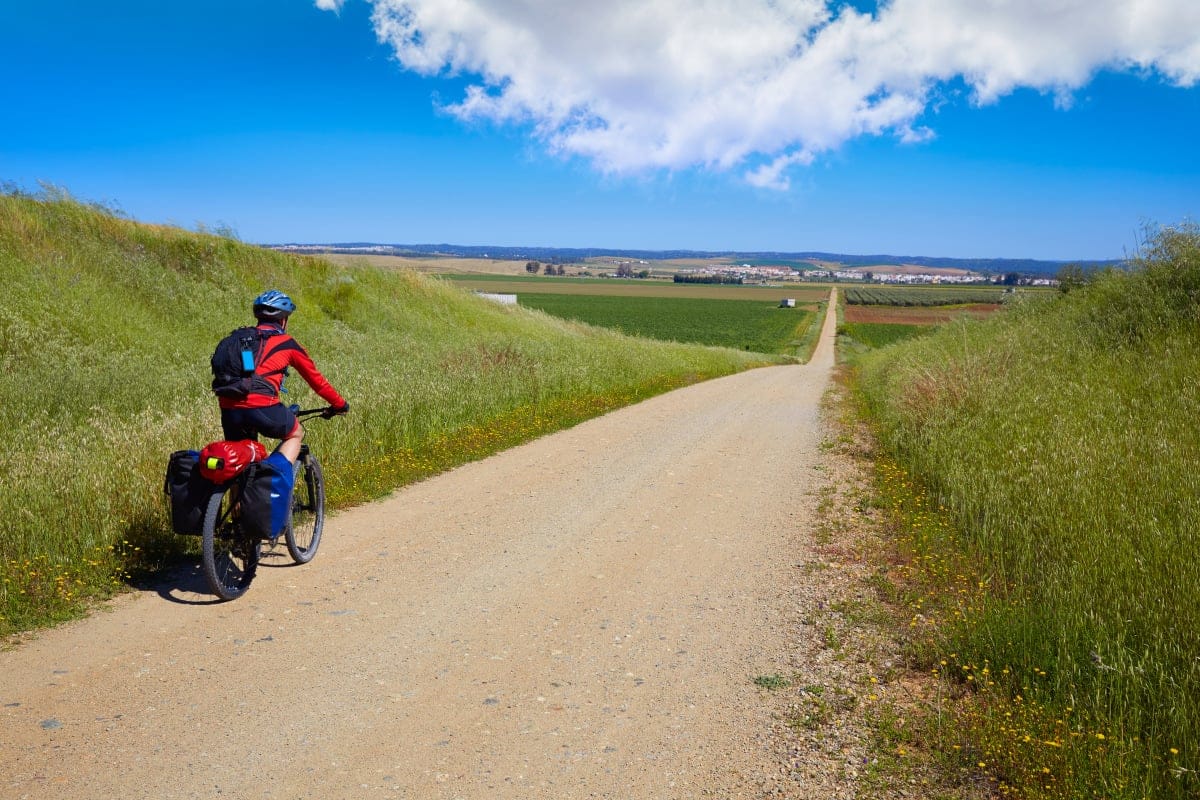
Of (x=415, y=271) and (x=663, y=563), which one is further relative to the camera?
(x=415, y=271)

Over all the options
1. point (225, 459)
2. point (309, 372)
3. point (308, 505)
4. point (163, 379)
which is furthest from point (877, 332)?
point (225, 459)

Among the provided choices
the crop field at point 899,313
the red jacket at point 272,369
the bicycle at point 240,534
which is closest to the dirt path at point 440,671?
the bicycle at point 240,534

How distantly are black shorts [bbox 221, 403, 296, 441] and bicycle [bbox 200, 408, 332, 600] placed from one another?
370 millimetres

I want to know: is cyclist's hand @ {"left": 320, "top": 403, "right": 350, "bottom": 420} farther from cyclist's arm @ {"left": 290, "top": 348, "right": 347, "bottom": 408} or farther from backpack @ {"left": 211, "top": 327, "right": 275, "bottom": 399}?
backpack @ {"left": 211, "top": 327, "right": 275, "bottom": 399}

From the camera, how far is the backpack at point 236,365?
5527 millimetres

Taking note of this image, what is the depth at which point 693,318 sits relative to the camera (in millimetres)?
85312

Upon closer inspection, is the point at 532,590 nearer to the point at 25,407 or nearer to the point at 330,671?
the point at 330,671

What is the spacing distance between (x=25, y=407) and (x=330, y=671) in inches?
353

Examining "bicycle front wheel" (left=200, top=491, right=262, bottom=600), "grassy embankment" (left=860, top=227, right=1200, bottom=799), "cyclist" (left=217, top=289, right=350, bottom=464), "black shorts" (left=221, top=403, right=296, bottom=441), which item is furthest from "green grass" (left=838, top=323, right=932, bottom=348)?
"bicycle front wheel" (left=200, top=491, right=262, bottom=600)

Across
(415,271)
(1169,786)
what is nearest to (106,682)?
(1169,786)

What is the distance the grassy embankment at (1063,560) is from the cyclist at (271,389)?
4706mm

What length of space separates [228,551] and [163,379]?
335 inches

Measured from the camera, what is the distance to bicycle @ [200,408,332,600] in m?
5.41

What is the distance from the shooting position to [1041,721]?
3.90m
